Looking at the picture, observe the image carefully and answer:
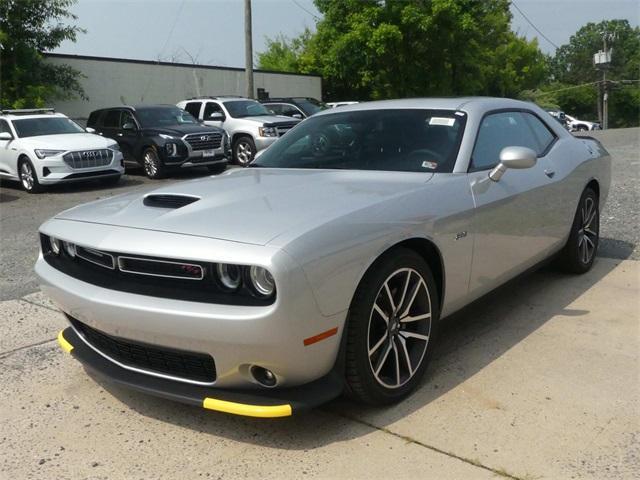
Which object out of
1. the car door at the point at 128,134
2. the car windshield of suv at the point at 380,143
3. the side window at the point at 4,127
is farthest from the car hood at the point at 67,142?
the car windshield of suv at the point at 380,143

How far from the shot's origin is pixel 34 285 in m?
5.38

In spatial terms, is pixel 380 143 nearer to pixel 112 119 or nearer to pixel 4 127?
pixel 4 127

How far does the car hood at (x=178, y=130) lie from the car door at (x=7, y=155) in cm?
256

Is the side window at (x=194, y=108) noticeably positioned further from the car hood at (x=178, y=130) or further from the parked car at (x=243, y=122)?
the car hood at (x=178, y=130)

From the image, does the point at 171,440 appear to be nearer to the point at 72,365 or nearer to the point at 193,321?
the point at 193,321

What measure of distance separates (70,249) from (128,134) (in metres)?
11.4

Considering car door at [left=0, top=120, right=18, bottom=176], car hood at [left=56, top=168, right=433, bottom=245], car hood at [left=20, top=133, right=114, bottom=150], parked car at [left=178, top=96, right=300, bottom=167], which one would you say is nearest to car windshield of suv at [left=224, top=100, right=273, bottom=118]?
parked car at [left=178, top=96, right=300, bottom=167]

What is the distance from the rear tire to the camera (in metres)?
4.94

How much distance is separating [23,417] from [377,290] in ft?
5.91

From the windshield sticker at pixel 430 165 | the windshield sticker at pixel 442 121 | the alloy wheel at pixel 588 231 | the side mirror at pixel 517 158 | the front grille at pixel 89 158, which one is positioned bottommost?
the alloy wheel at pixel 588 231

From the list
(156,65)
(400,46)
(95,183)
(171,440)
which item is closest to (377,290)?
(171,440)

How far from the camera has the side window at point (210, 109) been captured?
15859mm

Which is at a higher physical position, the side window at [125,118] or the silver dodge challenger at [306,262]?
the side window at [125,118]

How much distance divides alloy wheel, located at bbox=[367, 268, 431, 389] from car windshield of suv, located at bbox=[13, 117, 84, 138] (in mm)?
10887
